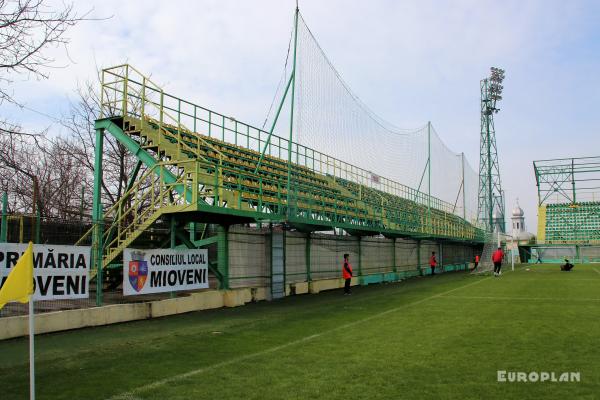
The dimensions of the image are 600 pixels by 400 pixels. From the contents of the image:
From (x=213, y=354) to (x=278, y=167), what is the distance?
1616 cm

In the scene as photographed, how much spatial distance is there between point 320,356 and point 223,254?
27.3ft

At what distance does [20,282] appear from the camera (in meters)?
4.91

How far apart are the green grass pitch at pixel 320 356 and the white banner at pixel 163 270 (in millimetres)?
919

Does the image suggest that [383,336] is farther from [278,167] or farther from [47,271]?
[278,167]

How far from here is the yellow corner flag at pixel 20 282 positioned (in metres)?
4.80

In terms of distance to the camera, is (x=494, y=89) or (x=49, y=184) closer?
(x=49, y=184)

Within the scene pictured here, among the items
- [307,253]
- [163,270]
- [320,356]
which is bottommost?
[320,356]

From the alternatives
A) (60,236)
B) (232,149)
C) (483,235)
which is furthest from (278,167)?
(483,235)

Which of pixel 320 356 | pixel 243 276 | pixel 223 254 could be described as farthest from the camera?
pixel 243 276

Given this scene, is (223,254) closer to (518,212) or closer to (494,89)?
(494,89)

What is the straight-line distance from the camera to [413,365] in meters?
7.03

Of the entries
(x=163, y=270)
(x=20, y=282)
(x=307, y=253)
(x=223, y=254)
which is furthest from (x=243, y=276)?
(x=20, y=282)

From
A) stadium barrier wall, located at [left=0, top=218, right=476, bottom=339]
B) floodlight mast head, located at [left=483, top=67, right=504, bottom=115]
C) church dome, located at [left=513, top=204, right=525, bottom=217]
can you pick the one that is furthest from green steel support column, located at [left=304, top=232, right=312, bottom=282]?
church dome, located at [left=513, top=204, right=525, bottom=217]

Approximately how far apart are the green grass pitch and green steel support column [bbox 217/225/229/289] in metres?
2.16
